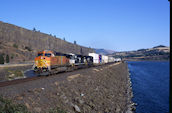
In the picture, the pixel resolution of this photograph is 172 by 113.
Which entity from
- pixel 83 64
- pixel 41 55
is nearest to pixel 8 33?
pixel 83 64

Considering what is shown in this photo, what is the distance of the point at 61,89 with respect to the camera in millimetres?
15875

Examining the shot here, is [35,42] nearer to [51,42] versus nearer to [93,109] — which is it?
[51,42]

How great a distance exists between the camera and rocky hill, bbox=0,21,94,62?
67000 mm

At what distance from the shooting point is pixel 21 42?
274 ft

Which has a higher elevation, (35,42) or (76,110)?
(35,42)

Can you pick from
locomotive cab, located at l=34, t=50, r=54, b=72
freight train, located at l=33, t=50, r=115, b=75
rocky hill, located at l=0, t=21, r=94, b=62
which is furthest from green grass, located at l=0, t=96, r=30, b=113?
rocky hill, located at l=0, t=21, r=94, b=62

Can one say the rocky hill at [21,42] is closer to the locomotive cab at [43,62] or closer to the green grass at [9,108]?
the locomotive cab at [43,62]

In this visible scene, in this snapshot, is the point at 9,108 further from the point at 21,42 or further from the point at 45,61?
the point at 21,42

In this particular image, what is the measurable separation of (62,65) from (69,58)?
432 cm

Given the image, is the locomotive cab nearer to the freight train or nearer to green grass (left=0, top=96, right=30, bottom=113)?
the freight train

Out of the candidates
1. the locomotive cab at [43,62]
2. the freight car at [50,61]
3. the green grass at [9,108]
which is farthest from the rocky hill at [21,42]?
the green grass at [9,108]

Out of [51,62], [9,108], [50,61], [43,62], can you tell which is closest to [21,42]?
[51,62]

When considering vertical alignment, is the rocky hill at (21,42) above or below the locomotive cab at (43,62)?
above

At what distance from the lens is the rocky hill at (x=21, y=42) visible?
6700 centimetres
